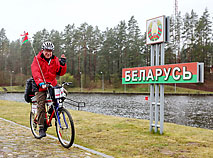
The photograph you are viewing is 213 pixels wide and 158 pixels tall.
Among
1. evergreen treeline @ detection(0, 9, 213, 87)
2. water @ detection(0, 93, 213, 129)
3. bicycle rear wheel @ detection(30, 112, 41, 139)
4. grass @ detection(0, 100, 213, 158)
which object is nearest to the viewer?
grass @ detection(0, 100, 213, 158)

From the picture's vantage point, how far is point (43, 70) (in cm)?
537

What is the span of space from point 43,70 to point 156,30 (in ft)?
12.5

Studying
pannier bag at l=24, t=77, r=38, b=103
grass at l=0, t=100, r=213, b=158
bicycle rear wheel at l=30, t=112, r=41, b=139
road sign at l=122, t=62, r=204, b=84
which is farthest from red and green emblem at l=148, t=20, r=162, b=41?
bicycle rear wheel at l=30, t=112, r=41, b=139

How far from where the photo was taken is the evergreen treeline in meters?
72.2

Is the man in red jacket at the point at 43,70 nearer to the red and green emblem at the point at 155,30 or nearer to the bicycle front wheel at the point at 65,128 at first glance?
the bicycle front wheel at the point at 65,128

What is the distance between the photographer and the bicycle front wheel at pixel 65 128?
15.4ft

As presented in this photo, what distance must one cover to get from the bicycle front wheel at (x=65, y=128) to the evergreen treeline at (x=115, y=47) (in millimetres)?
68455

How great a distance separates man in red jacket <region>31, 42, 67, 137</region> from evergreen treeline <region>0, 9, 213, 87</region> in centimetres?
6807

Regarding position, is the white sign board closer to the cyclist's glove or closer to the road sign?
the road sign

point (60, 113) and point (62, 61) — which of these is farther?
point (62, 61)

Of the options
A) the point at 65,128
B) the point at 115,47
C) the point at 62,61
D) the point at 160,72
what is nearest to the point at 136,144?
the point at 65,128

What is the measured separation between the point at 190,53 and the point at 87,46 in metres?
33.2

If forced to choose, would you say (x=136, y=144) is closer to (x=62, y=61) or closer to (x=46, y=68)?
(x=62, y=61)

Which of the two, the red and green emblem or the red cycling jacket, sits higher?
the red and green emblem
